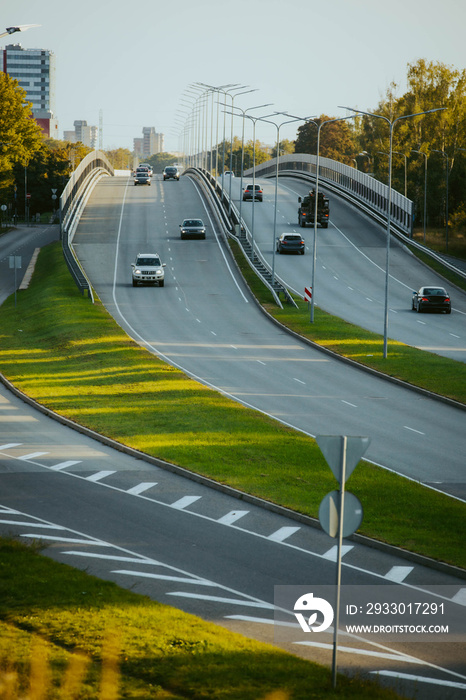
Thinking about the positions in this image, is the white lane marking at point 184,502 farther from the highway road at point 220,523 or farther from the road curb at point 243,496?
the road curb at point 243,496

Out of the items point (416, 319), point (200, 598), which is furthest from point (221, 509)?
point (416, 319)

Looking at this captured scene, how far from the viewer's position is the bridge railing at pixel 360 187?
82.1 m

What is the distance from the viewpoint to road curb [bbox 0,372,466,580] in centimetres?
1448

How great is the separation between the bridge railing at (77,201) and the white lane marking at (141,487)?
33.4 m

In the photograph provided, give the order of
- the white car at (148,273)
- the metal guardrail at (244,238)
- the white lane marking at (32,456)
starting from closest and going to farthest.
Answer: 1. the white lane marking at (32,456)
2. the metal guardrail at (244,238)
3. the white car at (148,273)

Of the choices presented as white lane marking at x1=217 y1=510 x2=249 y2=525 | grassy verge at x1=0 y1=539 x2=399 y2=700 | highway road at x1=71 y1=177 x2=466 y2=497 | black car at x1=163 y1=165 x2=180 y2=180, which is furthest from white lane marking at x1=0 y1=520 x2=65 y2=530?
black car at x1=163 y1=165 x2=180 y2=180

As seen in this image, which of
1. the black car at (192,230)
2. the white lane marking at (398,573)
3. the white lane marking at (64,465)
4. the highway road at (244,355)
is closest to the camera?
the white lane marking at (398,573)

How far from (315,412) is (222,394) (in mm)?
3879

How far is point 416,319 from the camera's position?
1991 inches

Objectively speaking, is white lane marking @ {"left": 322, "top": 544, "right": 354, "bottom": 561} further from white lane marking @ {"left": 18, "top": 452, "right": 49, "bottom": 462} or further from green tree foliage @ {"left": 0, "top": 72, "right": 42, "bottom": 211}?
green tree foliage @ {"left": 0, "top": 72, "right": 42, "bottom": 211}

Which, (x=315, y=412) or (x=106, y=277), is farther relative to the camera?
(x=106, y=277)

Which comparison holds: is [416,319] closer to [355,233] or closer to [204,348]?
[204,348]

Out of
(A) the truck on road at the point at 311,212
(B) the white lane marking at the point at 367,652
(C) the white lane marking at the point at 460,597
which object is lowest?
(C) the white lane marking at the point at 460,597

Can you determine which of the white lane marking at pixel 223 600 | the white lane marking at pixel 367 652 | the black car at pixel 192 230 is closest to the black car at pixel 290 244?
the black car at pixel 192 230
